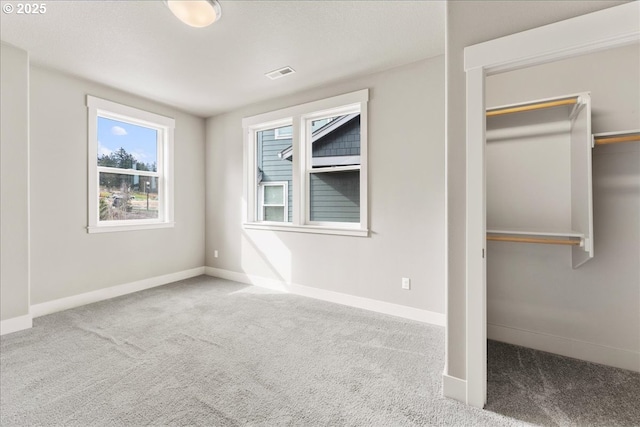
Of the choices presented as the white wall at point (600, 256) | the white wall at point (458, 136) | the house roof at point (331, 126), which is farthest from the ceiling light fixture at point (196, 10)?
the white wall at point (600, 256)

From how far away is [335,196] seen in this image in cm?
375

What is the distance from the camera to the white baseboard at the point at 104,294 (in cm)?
315

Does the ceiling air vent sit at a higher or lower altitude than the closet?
higher

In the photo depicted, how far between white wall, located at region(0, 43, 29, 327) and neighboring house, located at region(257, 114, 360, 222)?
257 centimetres

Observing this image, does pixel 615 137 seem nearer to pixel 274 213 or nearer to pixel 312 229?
pixel 312 229

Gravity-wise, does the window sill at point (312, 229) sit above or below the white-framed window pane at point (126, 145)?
below

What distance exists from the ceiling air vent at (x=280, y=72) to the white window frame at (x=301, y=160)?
0.53 metres

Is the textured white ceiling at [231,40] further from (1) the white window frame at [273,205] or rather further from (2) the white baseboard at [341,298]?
(2) the white baseboard at [341,298]

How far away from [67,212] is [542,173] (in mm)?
4854

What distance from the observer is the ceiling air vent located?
3.14m

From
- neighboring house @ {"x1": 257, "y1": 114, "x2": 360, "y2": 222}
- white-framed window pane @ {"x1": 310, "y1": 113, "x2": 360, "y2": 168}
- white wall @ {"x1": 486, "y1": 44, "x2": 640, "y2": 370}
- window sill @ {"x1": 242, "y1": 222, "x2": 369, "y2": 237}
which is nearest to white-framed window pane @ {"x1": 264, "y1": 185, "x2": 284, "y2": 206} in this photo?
neighboring house @ {"x1": 257, "y1": 114, "x2": 360, "y2": 222}

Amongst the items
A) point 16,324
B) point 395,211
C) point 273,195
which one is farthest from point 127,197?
point 395,211

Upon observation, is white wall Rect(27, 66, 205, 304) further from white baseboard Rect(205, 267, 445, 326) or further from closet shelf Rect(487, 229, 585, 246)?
closet shelf Rect(487, 229, 585, 246)

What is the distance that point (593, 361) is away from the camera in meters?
2.21
